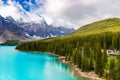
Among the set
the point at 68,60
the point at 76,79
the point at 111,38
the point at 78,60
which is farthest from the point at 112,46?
the point at 76,79

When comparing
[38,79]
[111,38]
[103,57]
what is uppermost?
[111,38]

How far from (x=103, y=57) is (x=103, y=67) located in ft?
18.2

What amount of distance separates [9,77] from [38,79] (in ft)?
47.8

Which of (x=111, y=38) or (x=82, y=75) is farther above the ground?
(x=111, y=38)

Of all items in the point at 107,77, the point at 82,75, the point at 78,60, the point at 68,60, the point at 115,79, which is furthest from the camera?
the point at 68,60

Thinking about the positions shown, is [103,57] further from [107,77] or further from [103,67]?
[107,77]

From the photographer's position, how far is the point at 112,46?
185m

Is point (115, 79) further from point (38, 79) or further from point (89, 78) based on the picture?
point (38, 79)

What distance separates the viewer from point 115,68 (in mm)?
83875

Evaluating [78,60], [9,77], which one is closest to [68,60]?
[78,60]

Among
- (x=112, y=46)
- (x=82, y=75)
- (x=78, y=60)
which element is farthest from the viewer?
(x=112, y=46)

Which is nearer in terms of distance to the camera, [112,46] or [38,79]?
[38,79]

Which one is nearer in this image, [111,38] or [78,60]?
[78,60]

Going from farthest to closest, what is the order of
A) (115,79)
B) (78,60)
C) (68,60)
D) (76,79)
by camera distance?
(68,60), (78,60), (76,79), (115,79)
